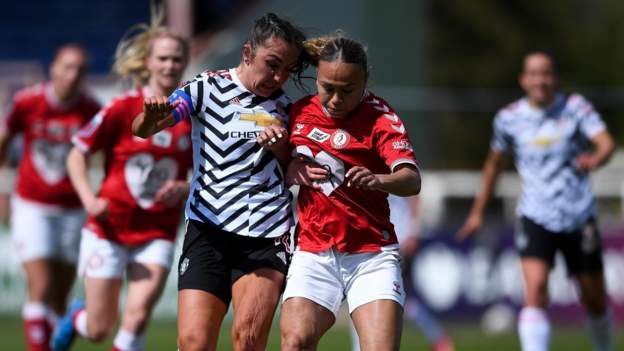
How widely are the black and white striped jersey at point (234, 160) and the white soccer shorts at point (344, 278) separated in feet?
1.08

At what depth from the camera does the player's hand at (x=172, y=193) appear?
764cm

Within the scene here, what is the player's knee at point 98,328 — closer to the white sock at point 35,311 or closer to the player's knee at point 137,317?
the player's knee at point 137,317

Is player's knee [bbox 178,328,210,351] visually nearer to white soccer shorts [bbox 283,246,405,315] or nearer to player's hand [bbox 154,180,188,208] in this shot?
white soccer shorts [bbox 283,246,405,315]

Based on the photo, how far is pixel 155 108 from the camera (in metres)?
6.09

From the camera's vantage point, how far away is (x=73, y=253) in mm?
9633

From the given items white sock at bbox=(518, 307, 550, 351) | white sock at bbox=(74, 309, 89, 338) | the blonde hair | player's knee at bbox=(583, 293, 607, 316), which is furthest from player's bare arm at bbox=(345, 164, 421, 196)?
player's knee at bbox=(583, 293, 607, 316)

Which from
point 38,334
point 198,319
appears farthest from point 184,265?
point 38,334

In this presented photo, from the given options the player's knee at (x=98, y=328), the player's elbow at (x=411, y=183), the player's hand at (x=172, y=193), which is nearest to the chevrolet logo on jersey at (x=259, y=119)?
the player's elbow at (x=411, y=183)

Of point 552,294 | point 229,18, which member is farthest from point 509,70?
point 552,294

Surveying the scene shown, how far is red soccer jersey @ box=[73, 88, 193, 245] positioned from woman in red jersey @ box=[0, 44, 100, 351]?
1581 millimetres

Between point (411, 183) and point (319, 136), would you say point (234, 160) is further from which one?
point (411, 183)

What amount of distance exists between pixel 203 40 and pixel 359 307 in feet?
48.3

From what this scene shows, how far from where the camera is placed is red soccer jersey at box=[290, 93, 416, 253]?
6.25 meters

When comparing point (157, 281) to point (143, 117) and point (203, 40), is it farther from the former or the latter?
point (203, 40)
